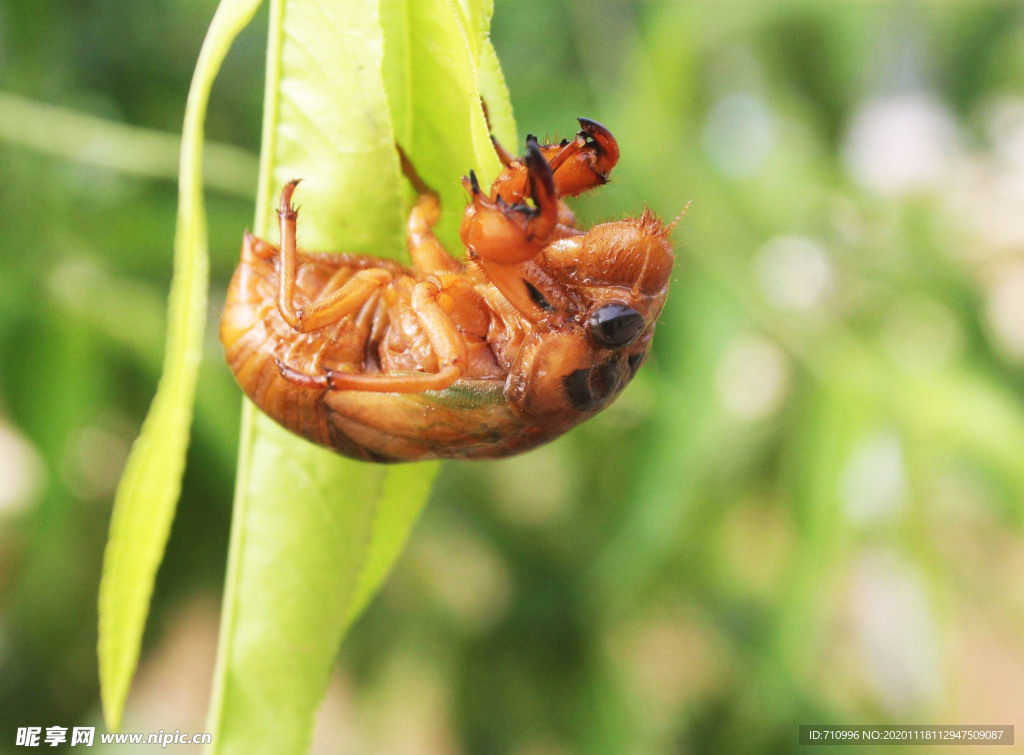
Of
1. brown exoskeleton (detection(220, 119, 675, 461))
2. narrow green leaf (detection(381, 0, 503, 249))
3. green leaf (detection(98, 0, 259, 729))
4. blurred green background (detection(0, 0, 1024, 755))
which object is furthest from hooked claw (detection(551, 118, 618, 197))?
blurred green background (detection(0, 0, 1024, 755))

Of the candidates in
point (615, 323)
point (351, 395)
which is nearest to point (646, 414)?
point (615, 323)

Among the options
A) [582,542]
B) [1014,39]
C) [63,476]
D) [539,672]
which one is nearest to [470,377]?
[63,476]

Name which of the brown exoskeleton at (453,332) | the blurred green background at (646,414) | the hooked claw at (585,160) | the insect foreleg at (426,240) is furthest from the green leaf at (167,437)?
the blurred green background at (646,414)

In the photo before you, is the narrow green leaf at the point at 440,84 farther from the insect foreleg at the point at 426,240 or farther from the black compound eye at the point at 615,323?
the black compound eye at the point at 615,323

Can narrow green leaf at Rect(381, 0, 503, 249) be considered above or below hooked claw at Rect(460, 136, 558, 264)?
above

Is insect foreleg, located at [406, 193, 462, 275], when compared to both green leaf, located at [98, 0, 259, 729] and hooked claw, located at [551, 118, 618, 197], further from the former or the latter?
green leaf, located at [98, 0, 259, 729]
